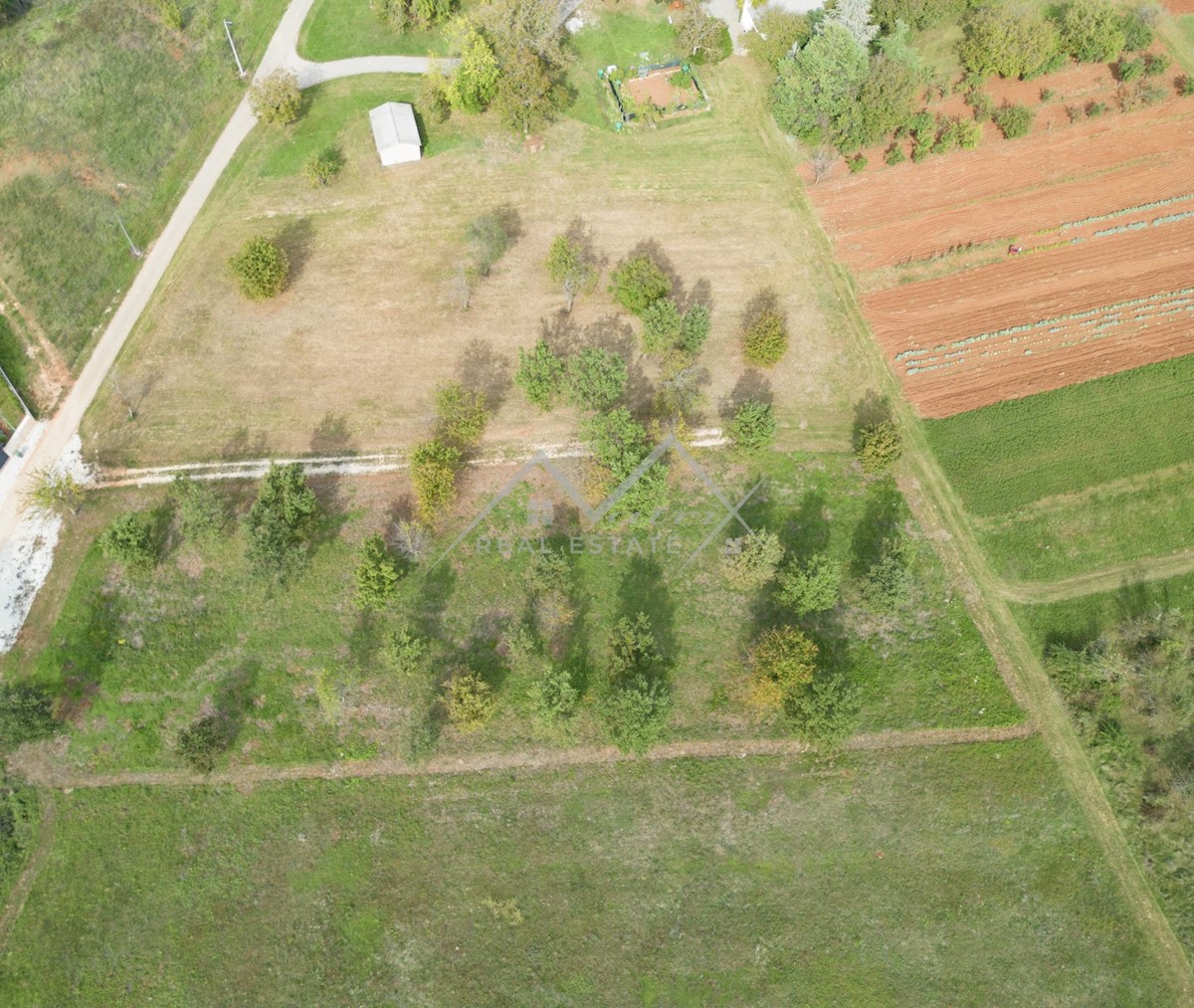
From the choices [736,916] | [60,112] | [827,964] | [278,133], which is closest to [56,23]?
[60,112]

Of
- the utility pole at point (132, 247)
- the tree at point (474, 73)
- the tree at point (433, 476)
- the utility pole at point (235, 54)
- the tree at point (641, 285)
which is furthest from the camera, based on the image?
the utility pole at point (235, 54)

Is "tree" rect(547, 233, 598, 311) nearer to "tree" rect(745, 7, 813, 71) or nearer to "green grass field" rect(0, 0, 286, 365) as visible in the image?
"tree" rect(745, 7, 813, 71)

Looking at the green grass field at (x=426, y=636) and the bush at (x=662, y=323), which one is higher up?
the bush at (x=662, y=323)

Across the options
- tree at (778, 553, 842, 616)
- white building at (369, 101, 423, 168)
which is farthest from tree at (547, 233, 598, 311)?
tree at (778, 553, 842, 616)

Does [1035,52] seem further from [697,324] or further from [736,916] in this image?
[736,916]

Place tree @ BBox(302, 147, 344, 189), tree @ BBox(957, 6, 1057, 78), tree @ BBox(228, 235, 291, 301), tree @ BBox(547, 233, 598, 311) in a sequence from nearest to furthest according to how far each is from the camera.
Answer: tree @ BBox(228, 235, 291, 301), tree @ BBox(547, 233, 598, 311), tree @ BBox(302, 147, 344, 189), tree @ BBox(957, 6, 1057, 78)

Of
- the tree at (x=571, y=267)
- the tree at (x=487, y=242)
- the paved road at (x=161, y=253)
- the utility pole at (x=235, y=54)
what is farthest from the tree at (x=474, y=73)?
the utility pole at (x=235, y=54)

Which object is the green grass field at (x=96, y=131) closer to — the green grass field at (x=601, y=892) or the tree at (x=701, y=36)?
the tree at (x=701, y=36)

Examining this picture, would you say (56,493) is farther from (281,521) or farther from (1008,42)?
(1008,42)
